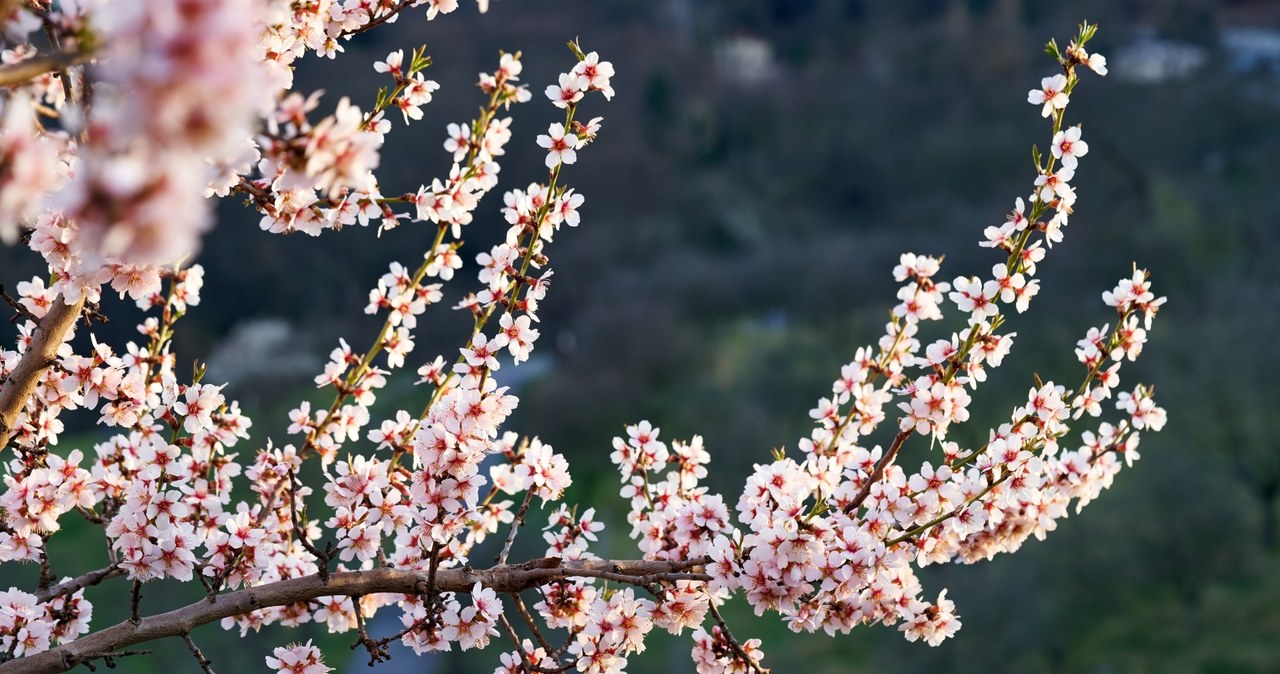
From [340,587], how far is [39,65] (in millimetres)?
1967

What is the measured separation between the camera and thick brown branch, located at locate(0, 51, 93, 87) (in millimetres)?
1896

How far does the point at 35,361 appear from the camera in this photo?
3469 millimetres

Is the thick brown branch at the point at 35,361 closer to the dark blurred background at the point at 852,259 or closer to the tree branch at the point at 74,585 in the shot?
the tree branch at the point at 74,585

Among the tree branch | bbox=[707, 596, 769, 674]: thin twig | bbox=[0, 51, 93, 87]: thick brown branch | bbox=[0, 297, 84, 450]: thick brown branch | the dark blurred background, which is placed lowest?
bbox=[707, 596, 769, 674]: thin twig

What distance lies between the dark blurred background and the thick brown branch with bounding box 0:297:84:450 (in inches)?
903

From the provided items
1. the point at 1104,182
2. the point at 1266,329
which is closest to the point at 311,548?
the point at 1266,329

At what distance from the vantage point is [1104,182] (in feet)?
174

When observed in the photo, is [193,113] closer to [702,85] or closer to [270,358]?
[270,358]

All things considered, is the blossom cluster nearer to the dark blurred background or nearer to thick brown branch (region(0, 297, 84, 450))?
thick brown branch (region(0, 297, 84, 450))

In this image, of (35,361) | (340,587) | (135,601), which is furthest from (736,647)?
(35,361)

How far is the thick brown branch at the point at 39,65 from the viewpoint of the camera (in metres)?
1.90

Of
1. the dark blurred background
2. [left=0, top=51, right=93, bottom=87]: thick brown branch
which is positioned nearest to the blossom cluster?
[left=0, top=51, right=93, bottom=87]: thick brown branch

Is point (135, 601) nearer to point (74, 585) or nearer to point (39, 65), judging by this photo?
point (74, 585)

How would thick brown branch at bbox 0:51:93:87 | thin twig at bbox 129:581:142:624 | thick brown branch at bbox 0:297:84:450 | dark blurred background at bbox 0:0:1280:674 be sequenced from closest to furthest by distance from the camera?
thick brown branch at bbox 0:51:93:87, thin twig at bbox 129:581:142:624, thick brown branch at bbox 0:297:84:450, dark blurred background at bbox 0:0:1280:674
